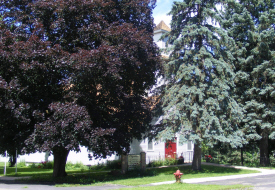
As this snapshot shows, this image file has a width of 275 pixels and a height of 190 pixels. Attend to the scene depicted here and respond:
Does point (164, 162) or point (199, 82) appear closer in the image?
point (199, 82)

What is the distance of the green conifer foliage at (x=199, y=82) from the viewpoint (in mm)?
16938

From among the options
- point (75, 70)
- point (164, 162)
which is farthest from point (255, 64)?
point (75, 70)

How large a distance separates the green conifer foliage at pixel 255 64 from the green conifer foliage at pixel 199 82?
9.99 ft

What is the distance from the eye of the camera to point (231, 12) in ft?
77.9

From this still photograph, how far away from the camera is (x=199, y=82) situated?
58.2ft

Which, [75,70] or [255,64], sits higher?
[255,64]

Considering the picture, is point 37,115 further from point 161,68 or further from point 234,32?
point 234,32

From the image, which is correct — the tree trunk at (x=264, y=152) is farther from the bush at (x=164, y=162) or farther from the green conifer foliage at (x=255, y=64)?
the bush at (x=164, y=162)

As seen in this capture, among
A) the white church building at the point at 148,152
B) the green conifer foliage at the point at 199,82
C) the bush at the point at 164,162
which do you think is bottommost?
the bush at the point at 164,162

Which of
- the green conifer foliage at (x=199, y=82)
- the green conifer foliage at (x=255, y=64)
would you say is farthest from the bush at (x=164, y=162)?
the green conifer foliage at (x=255, y=64)

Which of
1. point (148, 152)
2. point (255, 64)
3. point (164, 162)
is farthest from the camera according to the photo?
point (148, 152)

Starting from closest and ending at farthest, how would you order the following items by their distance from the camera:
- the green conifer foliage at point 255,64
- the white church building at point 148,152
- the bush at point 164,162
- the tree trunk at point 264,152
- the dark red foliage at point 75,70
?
the dark red foliage at point 75,70, the green conifer foliage at point 255,64, the tree trunk at point 264,152, the bush at point 164,162, the white church building at point 148,152

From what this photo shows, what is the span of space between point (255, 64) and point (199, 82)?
274 inches

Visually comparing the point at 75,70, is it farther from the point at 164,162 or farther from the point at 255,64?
the point at 255,64
